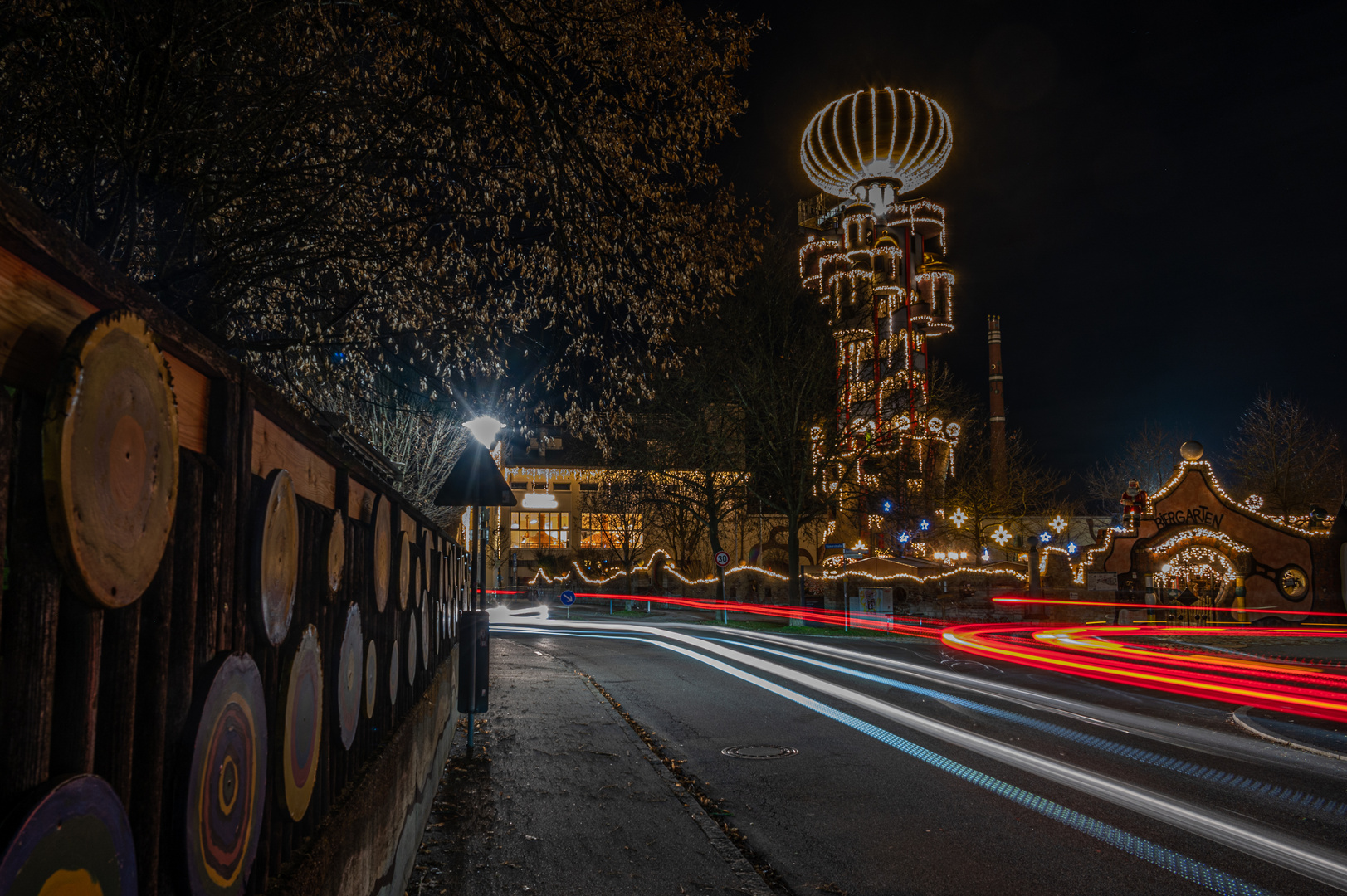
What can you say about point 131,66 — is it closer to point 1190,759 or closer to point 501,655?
point 1190,759

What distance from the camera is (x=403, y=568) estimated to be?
19.5ft

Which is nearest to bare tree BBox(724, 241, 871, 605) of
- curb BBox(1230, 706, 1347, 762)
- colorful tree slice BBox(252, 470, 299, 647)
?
curb BBox(1230, 706, 1347, 762)

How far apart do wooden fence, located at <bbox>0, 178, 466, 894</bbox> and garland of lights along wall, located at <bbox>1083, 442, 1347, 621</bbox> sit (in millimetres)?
34224

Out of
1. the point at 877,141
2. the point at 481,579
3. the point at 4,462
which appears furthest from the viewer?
the point at 877,141

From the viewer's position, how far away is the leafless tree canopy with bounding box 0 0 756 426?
6398 millimetres

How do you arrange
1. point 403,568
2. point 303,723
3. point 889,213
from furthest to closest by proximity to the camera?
point 889,213
point 403,568
point 303,723

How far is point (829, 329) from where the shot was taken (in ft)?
110

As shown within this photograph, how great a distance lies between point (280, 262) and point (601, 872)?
22.6ft

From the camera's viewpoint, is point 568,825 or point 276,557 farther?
point 568,825

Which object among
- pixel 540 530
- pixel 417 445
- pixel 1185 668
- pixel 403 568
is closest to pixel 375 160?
pixel 403 568

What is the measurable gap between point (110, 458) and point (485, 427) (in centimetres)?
1326

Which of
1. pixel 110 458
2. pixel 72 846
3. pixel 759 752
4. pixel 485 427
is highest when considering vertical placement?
pixel 485 427

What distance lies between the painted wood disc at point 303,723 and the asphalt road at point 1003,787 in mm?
3179

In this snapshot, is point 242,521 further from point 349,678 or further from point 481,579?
point 481,579
